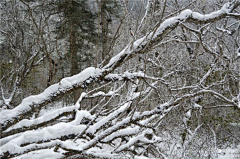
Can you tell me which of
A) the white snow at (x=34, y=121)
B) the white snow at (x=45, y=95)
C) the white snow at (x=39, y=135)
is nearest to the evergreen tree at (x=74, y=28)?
the white snow at (x=45, y=95)

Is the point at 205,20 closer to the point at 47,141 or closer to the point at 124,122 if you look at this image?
the point at 124,122

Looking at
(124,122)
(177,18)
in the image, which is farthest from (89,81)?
(177,18)

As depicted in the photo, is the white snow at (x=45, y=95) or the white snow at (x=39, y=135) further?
the white snow at (x=45, y=95)

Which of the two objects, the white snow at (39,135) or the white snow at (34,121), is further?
the white snow at (34,121)

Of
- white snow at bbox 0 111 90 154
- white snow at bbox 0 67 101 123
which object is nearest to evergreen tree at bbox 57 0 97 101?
white snow at bbox 0 67 101 123

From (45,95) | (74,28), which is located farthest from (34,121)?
(74,28)

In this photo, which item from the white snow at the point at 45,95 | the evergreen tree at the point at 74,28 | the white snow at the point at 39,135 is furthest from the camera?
the evergreen tree at the point at 74,28

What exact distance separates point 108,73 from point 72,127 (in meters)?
0.59

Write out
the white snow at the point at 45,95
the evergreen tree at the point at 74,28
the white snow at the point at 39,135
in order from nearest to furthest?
the white snow at the point at 39,135 < the white snow at the point at 45,95 < the evergreen tree at the point at 74,28

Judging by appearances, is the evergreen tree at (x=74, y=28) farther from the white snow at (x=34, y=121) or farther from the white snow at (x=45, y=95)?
the white snow at (x=34, y=121)

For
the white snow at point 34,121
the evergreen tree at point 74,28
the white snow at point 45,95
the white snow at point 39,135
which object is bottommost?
the white snow at point 39,135

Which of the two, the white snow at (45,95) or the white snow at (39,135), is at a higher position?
the white snow at (45,95)

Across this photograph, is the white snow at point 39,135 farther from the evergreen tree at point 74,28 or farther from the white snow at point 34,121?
the evergreen tree at point 74,28

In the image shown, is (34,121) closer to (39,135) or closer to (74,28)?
(39,135)
